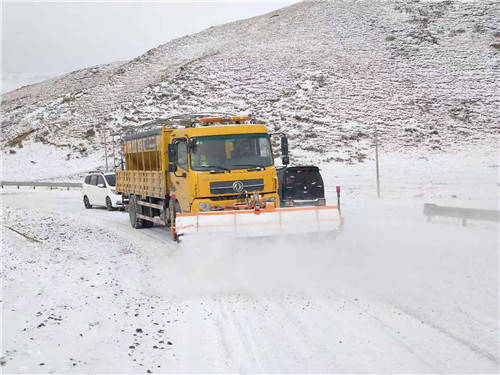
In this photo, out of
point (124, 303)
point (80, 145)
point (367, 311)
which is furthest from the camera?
point (80, 145)

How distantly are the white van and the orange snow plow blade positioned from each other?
1412 cm

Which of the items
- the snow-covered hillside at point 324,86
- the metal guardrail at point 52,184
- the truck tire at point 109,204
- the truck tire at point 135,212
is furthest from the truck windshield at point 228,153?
the snow-covered hillside at point 324,86

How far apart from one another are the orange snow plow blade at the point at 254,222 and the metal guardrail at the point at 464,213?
18.4ft

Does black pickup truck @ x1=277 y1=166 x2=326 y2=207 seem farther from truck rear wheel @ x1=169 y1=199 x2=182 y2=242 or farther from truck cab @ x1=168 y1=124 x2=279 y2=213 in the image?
truck cab @ x1=168 y1=124 x2=279 y2=213

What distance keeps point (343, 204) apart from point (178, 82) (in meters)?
48.3

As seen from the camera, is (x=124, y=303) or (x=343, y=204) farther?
(x=343, y=204)

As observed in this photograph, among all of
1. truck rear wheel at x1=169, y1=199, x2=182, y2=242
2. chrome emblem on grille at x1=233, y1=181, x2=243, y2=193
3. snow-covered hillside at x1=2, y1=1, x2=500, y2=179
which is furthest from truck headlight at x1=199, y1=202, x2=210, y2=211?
snow-covered hillside at x1=2, y1=1, x2=500, y2=179

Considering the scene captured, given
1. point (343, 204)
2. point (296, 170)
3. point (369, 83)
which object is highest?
point (369, 83)

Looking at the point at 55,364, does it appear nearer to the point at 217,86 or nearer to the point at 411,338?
the point at 411,338

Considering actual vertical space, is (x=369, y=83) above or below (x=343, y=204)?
above

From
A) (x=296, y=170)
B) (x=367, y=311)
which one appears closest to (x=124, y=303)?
(x=367, y=311)

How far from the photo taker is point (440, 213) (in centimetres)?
1641

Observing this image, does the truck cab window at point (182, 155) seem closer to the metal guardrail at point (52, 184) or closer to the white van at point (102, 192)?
the white van at point (102, 192)

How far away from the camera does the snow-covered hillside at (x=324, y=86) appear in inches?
2154
